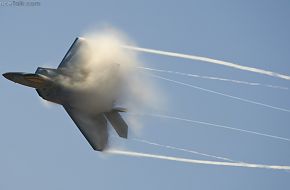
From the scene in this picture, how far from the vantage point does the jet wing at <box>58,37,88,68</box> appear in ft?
212

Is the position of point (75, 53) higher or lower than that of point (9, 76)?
higher

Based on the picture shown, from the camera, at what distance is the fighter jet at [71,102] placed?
199ft

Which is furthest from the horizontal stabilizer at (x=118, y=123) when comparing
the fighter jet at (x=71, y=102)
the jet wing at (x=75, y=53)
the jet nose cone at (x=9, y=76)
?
the jet nose cone at (x=9, y=76)

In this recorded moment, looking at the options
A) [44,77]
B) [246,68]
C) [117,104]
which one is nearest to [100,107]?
[117,104]

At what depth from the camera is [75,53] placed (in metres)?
65.4

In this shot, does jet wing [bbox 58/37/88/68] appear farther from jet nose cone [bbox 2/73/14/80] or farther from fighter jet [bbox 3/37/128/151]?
jet nose cone [bbox 2/73/14/80]

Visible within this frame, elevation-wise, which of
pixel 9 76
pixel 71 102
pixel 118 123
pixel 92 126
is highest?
pixel 9 76

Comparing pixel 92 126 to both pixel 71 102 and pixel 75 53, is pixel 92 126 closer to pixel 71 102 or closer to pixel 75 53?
pixel 71 102

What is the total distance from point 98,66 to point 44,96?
5.64 meters

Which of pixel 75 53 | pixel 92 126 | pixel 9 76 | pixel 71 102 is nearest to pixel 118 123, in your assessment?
pixel 92 126

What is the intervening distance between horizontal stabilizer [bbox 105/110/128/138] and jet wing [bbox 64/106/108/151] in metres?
0.71

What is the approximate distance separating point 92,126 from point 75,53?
24.5 ft

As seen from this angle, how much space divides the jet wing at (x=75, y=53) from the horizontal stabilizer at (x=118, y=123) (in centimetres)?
599

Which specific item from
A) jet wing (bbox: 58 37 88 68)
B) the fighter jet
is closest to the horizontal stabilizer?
the fighter jet
